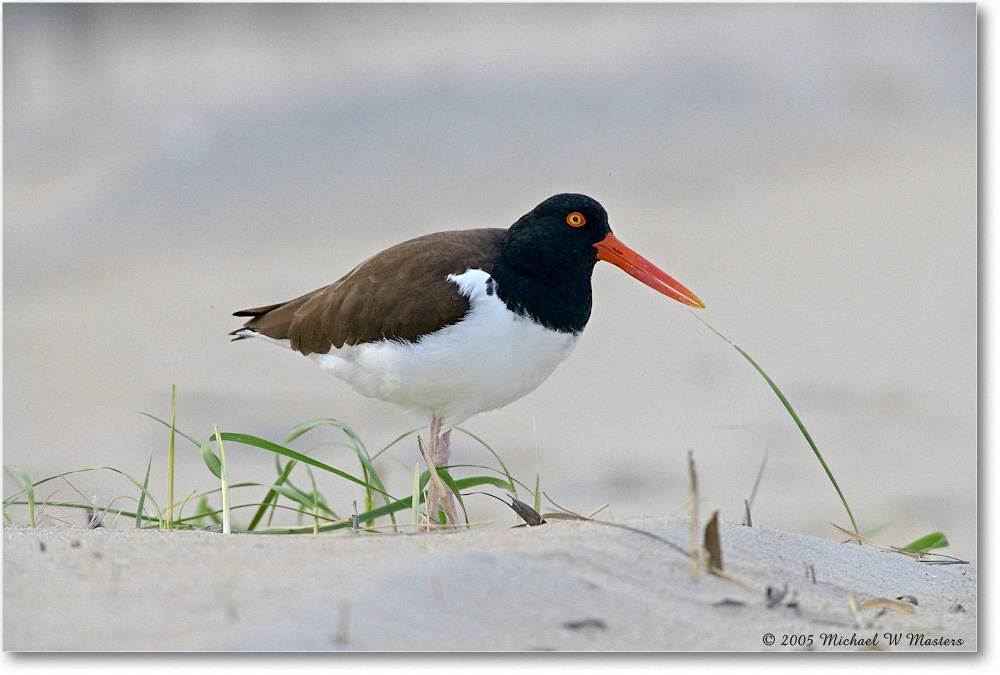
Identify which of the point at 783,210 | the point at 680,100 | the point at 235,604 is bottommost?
the point at 235,604

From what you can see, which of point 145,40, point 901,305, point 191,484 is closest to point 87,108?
point 145,40

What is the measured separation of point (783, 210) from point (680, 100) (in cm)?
126

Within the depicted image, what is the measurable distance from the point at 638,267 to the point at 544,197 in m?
3.07

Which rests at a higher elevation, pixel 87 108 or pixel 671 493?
pixel 87 108

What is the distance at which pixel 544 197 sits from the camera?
266 inches

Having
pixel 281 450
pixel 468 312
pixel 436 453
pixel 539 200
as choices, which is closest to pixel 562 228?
pixel 468 312

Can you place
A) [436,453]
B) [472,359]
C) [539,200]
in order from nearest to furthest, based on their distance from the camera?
[472,359]
[436,453]
[539,200]

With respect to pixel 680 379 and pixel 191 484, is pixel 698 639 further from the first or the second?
pixel 680 379

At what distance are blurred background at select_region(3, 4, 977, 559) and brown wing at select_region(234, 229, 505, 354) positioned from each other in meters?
1.50

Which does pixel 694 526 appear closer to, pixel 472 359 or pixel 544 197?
pixel 472 359

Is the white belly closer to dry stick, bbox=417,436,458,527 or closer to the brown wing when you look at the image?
the brown wing

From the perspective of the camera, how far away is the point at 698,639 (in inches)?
89.6

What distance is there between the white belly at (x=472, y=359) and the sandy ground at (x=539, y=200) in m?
1.35

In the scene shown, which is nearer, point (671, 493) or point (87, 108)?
point (671, 493)
